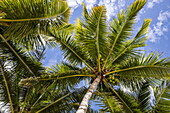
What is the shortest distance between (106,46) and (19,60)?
296 cm

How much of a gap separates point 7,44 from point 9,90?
1.62m

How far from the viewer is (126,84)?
23.6ft

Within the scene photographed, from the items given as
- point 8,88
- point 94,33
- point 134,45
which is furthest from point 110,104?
point 8,88

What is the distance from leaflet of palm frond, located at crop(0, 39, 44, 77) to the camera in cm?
577

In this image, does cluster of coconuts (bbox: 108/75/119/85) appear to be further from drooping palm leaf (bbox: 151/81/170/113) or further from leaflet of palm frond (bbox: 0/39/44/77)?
leaflet of palm frond (bbox: 0/39/44/77)

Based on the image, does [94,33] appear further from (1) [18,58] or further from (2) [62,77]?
(1) [18,58]

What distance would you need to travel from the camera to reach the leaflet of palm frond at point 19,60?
18.9ft

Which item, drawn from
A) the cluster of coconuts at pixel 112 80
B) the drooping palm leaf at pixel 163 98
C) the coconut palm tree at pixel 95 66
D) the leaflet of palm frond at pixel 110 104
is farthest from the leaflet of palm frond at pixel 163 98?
the cluster of coconuts at pixel 112 80

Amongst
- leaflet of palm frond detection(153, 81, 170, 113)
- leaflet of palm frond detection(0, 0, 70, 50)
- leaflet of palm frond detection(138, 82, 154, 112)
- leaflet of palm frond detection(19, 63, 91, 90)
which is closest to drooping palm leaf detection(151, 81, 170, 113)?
leaflet of palm frond detection(153, 81, 170, 113)

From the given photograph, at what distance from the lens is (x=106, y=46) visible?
23.1 feet

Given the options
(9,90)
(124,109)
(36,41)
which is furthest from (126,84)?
(9,90)

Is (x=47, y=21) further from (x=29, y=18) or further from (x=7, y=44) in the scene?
(x=7, y=44)

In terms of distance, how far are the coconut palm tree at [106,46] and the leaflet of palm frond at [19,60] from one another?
1081mm

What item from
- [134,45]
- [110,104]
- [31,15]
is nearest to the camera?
[31,15]
